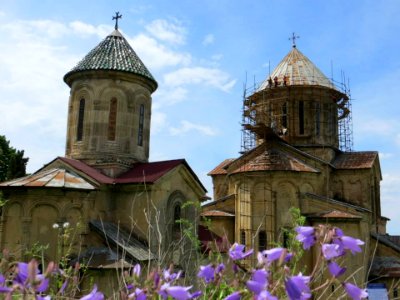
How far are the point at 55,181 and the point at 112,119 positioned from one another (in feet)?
10.0

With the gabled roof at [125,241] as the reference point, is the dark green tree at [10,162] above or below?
above

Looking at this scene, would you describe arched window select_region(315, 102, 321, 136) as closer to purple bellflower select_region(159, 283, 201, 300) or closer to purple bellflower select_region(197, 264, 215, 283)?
purple bellflower select_region(197, 264, 215, 283)

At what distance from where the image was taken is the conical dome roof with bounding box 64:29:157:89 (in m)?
13.2

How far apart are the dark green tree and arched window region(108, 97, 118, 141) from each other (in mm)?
6766

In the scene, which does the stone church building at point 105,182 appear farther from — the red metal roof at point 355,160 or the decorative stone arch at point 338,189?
the red metal roof at point 355,160

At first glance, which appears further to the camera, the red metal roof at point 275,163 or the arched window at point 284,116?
the arched window at point 284,116

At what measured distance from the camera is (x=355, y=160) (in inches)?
734

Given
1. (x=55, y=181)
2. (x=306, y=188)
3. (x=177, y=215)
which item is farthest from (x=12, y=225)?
(x=306, y=188)

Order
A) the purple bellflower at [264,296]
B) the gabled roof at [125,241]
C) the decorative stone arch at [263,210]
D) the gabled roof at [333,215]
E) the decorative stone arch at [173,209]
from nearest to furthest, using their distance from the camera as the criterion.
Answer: the purple bellflower at [264,296] → the gabled roof at [125,241] → the decorative stone arch at [173,209] → the gabled roof at [333,215] → the decorative stone arch at [263,210]

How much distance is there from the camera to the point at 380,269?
50.4 ft

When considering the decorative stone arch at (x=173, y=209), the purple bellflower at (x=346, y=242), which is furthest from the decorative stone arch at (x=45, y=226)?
the purple bellflower at (x=346, y=242)

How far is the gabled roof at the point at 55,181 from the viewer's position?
34.9ft

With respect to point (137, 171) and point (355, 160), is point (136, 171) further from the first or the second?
point (355, 160)

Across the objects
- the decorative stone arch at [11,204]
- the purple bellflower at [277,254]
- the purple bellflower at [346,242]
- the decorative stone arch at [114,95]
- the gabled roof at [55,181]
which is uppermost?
the decorative stone arch at [114,95]
